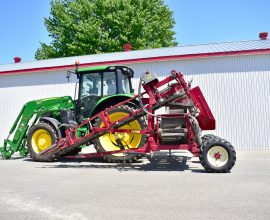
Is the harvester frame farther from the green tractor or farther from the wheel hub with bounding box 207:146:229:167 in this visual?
the green tractor

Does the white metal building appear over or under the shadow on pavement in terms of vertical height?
over

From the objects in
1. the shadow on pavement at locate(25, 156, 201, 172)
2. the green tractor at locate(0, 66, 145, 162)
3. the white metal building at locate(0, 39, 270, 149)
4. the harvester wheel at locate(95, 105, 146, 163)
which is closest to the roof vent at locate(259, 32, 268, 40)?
the white metal building at locate(0, 39, 270, 149)

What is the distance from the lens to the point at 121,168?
766cm

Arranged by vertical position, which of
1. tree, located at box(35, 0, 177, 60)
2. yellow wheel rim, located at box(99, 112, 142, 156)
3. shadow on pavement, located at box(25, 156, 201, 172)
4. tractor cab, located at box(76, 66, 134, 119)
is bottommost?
shadow on pavement, located at box(25, 156, 201, 172)

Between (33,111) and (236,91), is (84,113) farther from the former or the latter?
(236,91)

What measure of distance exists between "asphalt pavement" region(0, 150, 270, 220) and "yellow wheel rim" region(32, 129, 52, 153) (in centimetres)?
79

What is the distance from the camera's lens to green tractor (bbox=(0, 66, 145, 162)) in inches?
328

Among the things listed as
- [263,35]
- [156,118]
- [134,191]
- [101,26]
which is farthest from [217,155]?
[101,26]

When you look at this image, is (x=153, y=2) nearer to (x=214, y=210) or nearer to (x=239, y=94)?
(x=239, y=94)

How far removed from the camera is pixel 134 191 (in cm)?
541

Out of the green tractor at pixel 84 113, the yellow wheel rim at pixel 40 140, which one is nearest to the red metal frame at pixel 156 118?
the green tractor at pixel 84 113

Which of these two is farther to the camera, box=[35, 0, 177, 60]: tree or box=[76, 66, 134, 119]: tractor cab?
box=[35, 0, 177, 60]: tree

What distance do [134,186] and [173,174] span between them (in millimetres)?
1314

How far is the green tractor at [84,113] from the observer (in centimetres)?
833
